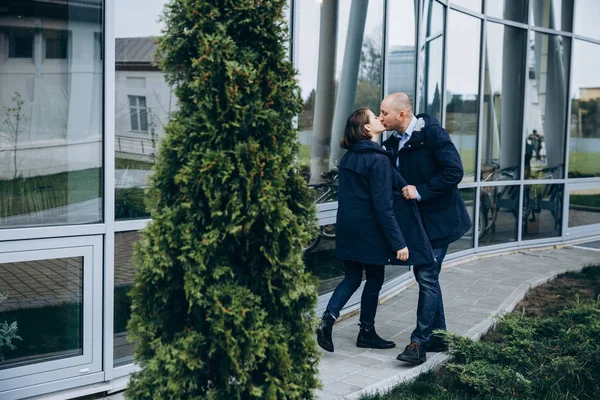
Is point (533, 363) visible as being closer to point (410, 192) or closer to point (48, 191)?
point (410, 192)

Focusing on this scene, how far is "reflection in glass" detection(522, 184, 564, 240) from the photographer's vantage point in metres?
10.8

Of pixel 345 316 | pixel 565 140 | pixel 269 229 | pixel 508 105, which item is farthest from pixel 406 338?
pixel 565 140

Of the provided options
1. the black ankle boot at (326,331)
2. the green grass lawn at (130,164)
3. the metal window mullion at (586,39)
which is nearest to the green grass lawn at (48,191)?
the green grass lawn at (130,164)

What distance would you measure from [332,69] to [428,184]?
1.94 meters

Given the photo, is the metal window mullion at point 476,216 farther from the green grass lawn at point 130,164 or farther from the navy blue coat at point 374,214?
the green grass lawn at point 130,164

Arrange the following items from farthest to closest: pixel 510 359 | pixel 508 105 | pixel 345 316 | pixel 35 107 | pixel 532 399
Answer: pixel 508 105
pixel 345 316
pixel 510 359
pixel 532 399
pixel 35 107

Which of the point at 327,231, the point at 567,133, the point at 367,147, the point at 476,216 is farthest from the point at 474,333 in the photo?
the point at 567,133

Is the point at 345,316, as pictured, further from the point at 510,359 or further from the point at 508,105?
the point at 508,105

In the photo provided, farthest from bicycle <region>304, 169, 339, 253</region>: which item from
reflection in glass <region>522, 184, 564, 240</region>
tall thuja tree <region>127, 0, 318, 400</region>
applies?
reflection in glass <region>522, 184, 564, 240</region>

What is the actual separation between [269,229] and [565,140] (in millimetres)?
9673

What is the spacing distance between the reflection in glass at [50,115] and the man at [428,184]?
214 cm

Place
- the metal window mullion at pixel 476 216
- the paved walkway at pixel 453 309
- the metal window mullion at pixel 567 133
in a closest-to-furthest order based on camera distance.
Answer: the paved walkway at pixel 453 309
the metal window mullion at pixel 476 216
the metal window mullion at pixel 567 133

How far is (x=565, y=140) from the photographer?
11.4m

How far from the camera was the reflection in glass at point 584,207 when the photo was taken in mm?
11461
